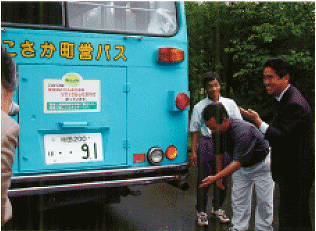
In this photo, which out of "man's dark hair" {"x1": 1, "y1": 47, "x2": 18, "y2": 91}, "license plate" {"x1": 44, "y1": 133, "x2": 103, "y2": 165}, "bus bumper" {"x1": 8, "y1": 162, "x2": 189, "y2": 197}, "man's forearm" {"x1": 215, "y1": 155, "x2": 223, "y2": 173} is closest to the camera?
"man's dark hair" {"x1": 1, "y1": 47, "x2": 18, "y2": 91}

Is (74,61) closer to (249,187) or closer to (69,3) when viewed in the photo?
(69,3)

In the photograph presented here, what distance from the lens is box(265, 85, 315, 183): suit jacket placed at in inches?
121

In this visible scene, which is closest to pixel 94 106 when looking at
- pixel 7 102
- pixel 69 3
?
pixel 69 3

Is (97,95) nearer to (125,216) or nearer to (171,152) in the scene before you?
(171,152)

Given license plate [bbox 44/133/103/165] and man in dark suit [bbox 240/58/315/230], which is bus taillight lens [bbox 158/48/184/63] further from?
man in dark suit [bbox 240/58/315/230]

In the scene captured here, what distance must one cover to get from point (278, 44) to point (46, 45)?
950 centimetres

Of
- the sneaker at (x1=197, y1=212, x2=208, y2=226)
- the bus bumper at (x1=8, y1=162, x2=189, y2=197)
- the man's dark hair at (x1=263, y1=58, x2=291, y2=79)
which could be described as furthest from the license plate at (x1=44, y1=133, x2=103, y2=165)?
the man's dark hair at (x1=263, y1=58, x2=291, y2=79)

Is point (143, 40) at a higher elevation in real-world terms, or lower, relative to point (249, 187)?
higher

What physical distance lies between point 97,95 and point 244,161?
5.78 feet

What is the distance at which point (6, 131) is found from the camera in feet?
4.83

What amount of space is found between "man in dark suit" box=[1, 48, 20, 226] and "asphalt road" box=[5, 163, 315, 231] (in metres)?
2.91

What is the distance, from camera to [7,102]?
1617 mm

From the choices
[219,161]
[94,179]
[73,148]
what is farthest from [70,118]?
[219,161]

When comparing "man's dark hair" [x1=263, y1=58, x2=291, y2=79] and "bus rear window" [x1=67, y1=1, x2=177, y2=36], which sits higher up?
"bus rear window" [x1=67, y1=1, x2=177, y2=36]
